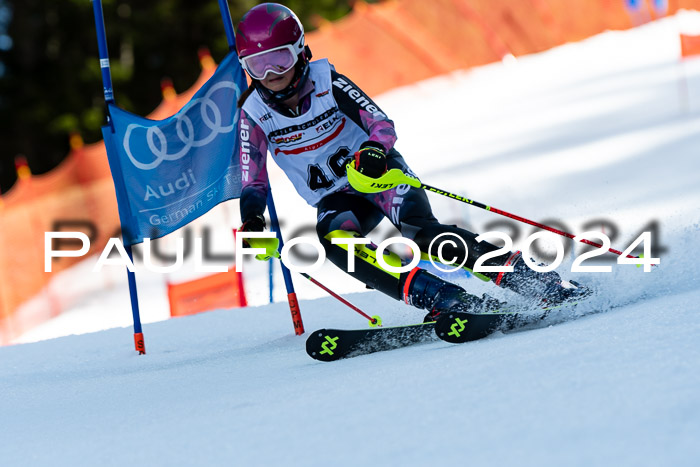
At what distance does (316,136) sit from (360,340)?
1.02 m

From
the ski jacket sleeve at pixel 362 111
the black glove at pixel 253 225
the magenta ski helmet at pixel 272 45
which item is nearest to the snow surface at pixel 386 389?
the black glove at pixel 253 225

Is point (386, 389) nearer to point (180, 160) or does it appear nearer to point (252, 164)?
point (252, 164)

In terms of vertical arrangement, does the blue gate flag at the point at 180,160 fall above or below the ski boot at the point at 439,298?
above

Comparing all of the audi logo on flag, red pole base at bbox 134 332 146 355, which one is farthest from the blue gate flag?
red pole base at bbox 134 332 146 355

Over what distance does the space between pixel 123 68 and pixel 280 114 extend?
59.2 feet

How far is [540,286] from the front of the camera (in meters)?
3.73

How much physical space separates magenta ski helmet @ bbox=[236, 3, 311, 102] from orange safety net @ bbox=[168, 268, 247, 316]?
3243 millimetres

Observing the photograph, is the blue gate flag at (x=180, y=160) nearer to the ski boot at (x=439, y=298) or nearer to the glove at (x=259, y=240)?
the glove at (x=259, y=240)

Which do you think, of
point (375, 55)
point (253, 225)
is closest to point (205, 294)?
point (253, 225)

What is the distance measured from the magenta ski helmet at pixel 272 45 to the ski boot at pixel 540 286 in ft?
4.07

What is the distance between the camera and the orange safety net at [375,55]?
32.5ft

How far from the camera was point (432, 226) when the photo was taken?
3.87 meters

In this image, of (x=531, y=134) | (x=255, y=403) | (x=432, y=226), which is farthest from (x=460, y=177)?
(x=255, y=403)

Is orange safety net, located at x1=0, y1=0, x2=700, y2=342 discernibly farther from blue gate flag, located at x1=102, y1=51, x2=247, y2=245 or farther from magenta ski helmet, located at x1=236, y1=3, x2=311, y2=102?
magenta ski helmet, located at x1=236, y1=3, x2=311, y2=102
